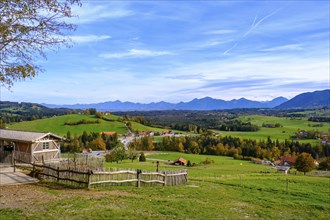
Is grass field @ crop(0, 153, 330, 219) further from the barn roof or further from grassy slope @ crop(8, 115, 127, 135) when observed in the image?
grassy slope @ crop(8, 115, 127, 135)

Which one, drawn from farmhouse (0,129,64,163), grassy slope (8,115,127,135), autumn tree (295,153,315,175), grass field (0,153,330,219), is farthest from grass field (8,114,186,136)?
grass field (0,153,330,219)

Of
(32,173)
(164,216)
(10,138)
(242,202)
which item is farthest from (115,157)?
(164,216)

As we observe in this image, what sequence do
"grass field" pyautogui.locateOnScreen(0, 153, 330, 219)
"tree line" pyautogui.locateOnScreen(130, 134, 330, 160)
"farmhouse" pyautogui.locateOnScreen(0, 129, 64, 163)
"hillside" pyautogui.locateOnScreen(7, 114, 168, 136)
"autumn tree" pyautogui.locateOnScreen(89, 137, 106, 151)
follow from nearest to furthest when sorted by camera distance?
1. "grass field" pyautogui.locateOnScreen(0, 153, 330, 219)
2. "farmhouse" pyautogui.locateOnScreen(0, 129, 64, 163)
3. "autumn tree" pyautogui.locateOnScreen(89, 137, 106, 151)
4. "tree line" pyautogui.locateOnScreen(130, 134, 330, 160)
5. "hillside" pyautogui.locateOnScreen(7, 114, 168, 136)

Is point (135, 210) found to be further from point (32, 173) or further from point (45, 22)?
point (32, 173)

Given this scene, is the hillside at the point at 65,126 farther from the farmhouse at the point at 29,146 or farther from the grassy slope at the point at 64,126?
the farmhouse at the point at 29,146

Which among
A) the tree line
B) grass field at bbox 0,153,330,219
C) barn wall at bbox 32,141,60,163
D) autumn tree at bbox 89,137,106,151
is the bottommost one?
the tree line

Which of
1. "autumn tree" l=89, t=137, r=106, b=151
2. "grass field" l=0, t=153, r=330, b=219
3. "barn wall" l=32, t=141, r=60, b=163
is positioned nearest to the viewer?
"grass field" l=0, t=153, r=330, b=219

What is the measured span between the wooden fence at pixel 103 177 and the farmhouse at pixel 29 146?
594 centimetres

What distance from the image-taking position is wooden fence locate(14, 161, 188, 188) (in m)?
18.9

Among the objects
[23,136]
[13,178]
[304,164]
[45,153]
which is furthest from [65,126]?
[13,178]

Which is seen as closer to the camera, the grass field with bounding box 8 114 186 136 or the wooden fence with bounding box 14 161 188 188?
the wooden fence with bounding box 14 161 188 188

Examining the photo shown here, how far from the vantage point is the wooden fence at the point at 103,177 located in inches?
745

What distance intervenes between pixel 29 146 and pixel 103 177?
12.8m

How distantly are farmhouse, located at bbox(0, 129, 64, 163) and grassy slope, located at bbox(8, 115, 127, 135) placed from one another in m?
98.2
